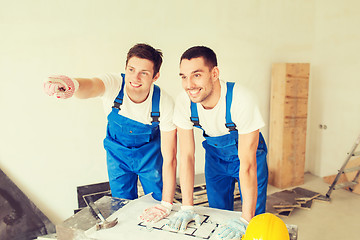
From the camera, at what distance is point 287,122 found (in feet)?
15.1

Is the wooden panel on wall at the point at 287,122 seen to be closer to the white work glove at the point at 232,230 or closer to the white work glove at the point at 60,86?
the white work glove at the point at 232,230

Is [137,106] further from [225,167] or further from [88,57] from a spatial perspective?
[88,57]

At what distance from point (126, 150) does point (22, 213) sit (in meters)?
1.60

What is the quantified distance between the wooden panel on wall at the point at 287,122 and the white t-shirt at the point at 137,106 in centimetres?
267

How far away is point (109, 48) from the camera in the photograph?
352cm

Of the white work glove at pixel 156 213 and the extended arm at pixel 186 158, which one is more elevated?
the extended arm at pixel 186 158

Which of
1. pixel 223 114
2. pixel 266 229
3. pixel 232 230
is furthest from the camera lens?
pixel 223 114

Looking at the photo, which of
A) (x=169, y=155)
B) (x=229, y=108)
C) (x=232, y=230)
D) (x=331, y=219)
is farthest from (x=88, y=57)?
(x=331, y=219)

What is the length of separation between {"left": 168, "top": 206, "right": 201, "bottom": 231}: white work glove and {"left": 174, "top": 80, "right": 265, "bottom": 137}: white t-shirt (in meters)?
0.55

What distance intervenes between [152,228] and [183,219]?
0.18 m

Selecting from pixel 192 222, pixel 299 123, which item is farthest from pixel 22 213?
pixel 299 123

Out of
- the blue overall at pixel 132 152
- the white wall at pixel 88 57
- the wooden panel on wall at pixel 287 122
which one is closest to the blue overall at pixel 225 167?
the blue overall at pixel 132 152

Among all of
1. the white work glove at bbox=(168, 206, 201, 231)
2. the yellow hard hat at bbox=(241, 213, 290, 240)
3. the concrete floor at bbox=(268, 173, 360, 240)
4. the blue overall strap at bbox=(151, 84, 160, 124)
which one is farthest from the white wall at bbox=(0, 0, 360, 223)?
the yellow hard hat at bbox=(241, 213, 290, 240)

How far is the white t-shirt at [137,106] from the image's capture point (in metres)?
2.29
